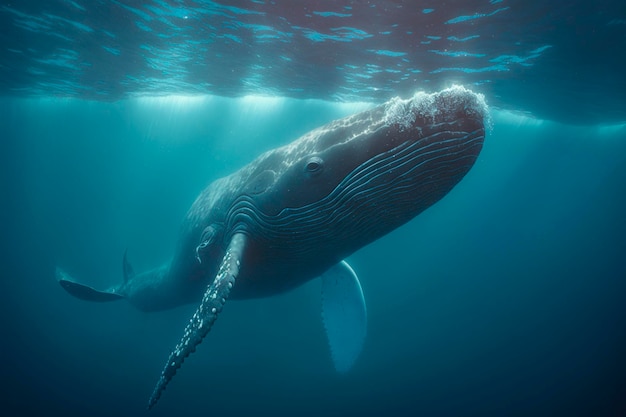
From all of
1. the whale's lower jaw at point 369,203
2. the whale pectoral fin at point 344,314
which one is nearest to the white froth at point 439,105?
the whale's lower jaw at point 369,203

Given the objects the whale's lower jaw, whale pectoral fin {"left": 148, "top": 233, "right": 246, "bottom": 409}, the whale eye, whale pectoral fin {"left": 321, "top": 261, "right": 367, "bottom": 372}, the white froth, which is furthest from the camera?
whale pectoral fin {"left": 321, "top": 261, "right": 367, "bottom": 372}

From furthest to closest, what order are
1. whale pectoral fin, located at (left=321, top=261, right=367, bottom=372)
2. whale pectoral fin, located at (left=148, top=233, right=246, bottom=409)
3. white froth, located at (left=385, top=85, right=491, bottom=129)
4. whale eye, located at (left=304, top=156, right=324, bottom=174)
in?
whale pectoral fin, located at (left=321, top=261, right=367, bottom=372) < whale eye, located at (left=304, top=156, right=324, bottom=174) < whale pectoral fin, located at (left=148, top=233, right=246, bottom=409) < white froth, located at (left=385, top=85, right=491, bottom=129)

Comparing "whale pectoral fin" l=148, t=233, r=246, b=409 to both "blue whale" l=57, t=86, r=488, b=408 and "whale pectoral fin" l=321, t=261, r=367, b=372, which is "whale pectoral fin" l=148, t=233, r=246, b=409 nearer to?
"blue whale" l=57, t=86, r=488, b=408

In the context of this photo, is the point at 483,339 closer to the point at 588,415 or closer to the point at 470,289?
the point at 588,415

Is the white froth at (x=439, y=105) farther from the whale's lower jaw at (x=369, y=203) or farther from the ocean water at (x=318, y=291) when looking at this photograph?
the ocean water at (x=318, y=291)

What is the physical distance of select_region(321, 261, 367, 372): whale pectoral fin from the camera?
8.15 metres

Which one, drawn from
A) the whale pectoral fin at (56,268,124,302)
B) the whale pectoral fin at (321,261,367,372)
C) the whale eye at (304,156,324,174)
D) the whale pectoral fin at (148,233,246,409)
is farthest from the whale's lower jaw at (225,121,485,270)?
the whale pectoral fin at (56,268,124,302)

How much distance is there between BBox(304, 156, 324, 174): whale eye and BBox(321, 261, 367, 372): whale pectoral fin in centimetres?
396

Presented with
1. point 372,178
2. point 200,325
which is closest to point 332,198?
point 372,178

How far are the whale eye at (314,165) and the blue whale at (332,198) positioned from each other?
0.05 ft

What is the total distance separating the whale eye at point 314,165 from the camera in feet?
15.1

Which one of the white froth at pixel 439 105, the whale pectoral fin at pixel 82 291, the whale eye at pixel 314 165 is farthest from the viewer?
the whale pectoral fin at pixel 82 291

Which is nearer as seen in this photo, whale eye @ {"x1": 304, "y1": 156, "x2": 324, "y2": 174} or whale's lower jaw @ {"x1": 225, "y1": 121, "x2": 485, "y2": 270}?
whale's lower jaw @ {"x1": 225, "y1": 121, "x2": 485, "y2": 270}

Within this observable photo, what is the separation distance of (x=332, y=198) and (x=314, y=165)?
54 cm
